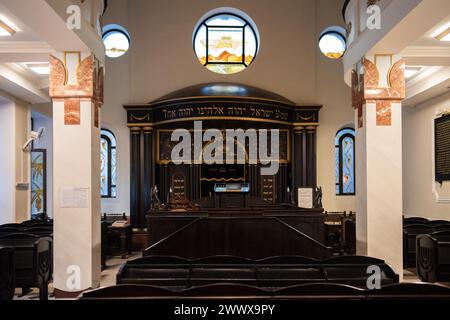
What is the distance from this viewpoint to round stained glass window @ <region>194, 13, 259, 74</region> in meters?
14.1

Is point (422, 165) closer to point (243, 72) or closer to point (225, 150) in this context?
point (225, 150)

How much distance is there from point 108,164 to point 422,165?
9.28m

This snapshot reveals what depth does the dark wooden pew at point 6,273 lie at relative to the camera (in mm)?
5371

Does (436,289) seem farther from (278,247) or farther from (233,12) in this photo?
(233,12)

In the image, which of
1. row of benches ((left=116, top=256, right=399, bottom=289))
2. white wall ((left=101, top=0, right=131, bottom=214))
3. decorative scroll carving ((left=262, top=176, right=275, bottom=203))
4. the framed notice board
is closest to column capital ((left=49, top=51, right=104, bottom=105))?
row of benches ((left=116, top=256, right=399, bottom=289))

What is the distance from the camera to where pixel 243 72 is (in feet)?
45.4

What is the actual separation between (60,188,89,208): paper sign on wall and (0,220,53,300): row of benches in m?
0.60

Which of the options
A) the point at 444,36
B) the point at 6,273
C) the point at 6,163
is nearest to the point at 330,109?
the point at 444,36

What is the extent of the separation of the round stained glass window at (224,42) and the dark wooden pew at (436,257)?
28.4 ft

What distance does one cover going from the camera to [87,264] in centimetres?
707

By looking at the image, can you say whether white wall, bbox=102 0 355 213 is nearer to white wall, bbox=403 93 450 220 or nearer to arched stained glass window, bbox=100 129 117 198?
arched stained glass window, bbox=100 129 117 198

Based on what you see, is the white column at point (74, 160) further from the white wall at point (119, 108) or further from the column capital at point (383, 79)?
the white wall at point (119, 108)

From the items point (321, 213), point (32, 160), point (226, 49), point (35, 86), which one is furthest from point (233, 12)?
point (321, 213)

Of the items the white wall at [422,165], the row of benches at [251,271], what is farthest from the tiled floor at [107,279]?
the white wall at [422,165]
